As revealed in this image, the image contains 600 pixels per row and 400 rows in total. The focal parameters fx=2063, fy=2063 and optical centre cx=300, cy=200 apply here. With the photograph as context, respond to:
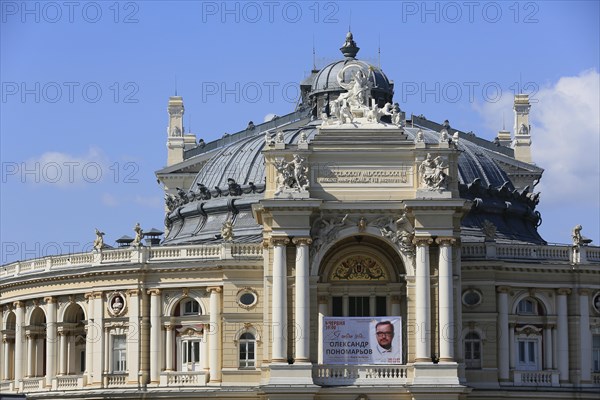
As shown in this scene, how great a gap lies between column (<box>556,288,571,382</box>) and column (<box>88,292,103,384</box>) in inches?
941

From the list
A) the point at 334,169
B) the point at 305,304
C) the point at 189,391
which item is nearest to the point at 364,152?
the point at 334,169

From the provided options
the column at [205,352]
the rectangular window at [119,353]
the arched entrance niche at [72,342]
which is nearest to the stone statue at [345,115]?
the column at [205,352]

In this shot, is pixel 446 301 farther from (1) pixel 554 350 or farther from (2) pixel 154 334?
(2) pixel 154 334

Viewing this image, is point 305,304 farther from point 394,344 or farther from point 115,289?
point 115,289

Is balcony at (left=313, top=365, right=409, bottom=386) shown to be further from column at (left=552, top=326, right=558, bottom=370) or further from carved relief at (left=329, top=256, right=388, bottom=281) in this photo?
column at (left=552, top=326, right=558, bottom=370)

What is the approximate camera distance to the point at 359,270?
10425 cm

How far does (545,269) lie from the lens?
10838 cm

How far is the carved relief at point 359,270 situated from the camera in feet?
342

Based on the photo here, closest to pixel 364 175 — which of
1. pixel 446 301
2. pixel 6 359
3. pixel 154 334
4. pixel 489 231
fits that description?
pixel 446 301

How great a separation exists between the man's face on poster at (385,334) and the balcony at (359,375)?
1224 mm

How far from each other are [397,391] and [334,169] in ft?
37.2

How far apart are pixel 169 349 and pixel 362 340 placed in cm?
1163

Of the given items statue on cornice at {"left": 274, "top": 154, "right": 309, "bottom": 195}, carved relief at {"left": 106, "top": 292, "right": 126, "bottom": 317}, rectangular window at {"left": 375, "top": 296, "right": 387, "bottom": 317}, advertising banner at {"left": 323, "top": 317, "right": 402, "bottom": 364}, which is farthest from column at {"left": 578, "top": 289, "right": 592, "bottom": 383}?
carved relief at {"left": 106, "top": 292, "right": 126, "bottom": 317}

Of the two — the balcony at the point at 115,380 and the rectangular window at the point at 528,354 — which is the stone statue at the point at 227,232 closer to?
the balcony at the point at 115,380
